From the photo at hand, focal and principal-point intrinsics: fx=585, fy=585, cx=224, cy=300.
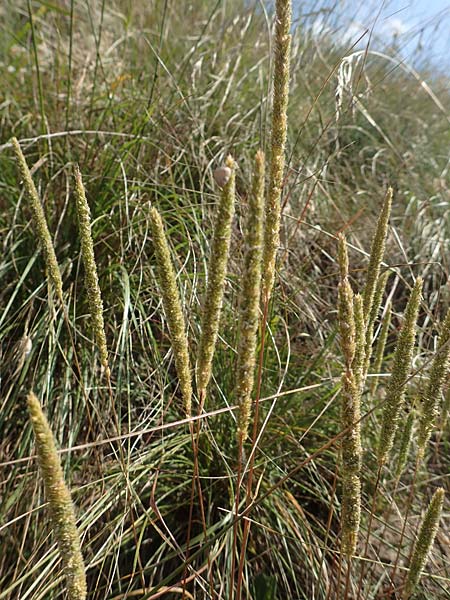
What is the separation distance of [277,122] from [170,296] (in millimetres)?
256

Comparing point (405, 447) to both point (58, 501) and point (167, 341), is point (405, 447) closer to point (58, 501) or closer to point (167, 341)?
point (58, 501)

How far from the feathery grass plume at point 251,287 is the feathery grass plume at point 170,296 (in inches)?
3.1

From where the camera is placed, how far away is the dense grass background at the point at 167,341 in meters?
1.25

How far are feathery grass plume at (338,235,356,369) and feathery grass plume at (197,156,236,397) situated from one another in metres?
0.13

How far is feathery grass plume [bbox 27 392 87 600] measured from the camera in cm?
46

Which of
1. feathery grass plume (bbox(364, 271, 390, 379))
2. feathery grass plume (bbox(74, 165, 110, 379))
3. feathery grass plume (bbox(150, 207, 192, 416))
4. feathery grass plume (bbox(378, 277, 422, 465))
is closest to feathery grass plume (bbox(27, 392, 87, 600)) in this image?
feathery grass plume (bbox(150, 207, 192, 416))

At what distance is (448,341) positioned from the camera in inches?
28.6

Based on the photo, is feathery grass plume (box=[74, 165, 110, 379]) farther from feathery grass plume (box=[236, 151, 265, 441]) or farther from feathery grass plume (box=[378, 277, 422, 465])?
feathery grass plume (box=[378, 277, 422, 465])

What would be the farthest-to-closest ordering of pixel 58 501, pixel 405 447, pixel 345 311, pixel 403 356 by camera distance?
pixel 405 447 < pixel 403 356 < pixel 345 311 < pixel 58 501

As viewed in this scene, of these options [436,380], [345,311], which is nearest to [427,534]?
[436,380]

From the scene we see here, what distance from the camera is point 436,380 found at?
77 centimetres

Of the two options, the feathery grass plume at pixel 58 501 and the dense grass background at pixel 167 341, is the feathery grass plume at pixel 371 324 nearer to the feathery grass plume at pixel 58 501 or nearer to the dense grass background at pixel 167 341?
the dense grass background at pixel 167 341

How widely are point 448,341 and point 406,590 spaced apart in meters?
0.32

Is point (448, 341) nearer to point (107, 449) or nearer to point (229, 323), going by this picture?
point (229, 323)
